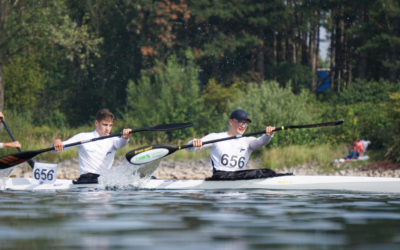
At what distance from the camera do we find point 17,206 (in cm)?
773

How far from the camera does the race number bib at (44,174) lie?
1030 cm

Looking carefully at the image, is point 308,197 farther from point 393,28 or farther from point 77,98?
point 77,98

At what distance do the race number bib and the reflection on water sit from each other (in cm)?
99

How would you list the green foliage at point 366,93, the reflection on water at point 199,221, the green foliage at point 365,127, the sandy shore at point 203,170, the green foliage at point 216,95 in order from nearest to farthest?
the reflection on water at point 199,221 → the sandy shore at point 203,170 → the green foliage at point 365,127 → the green foliage at point 366,93 → the green foliage at point 216,95

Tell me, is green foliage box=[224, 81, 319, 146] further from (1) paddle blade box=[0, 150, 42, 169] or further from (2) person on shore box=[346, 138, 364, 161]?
(1) paddle blade box=[0, 150, 42, 169]

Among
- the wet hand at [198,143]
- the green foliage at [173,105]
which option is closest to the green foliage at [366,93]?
the green foliage at [173,105]

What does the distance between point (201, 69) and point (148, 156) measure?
2662 centimetres

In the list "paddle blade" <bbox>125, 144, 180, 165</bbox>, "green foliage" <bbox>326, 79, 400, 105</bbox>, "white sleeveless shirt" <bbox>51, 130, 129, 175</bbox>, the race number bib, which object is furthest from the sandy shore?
"green foliage" <bbox>326, 79, 400, 105</bbox>

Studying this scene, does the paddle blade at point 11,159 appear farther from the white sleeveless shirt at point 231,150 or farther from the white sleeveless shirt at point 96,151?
the white sleeveless shirt at point 231,150

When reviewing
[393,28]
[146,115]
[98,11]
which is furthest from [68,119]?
[393,28]

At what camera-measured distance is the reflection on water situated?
5.02 metres

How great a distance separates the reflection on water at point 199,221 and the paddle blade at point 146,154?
0.90 m

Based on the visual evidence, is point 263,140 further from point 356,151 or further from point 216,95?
point 216,95

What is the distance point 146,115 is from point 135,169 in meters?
15.4
